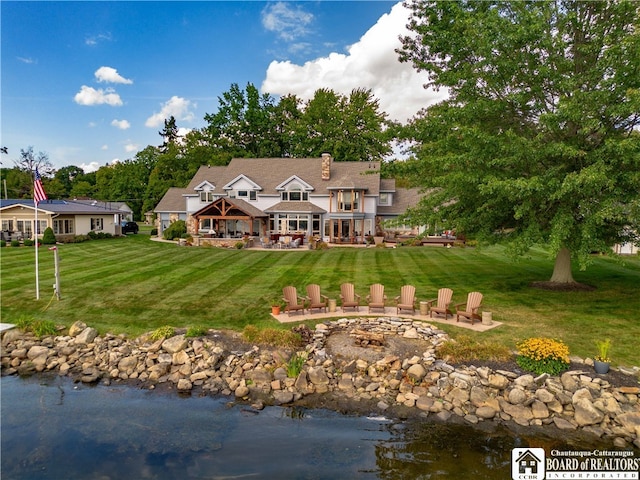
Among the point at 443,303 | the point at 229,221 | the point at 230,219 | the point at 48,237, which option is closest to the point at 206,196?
the point at 229,221

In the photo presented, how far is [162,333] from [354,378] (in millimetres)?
6567

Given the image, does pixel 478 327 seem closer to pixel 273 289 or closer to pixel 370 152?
pixel 273 289

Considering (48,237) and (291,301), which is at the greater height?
(48,237)

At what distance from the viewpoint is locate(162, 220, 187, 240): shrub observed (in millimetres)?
38656

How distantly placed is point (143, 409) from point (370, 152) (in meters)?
46.0

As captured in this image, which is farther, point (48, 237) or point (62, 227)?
point (62, 227)

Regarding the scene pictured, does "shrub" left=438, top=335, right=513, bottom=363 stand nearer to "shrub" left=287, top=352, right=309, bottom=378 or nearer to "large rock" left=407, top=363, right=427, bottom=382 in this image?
"large rock" left=407, top=363, right=427, bottom=382

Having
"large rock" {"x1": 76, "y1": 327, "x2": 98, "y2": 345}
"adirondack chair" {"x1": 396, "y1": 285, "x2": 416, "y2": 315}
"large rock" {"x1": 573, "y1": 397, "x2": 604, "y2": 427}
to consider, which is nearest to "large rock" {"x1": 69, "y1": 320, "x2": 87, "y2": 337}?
"large rock" {"x1": 76, "y1": 327, "x2": 98, "y2": 345}

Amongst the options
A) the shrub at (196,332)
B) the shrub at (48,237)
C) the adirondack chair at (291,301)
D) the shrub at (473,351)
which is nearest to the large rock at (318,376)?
the shrub at (473,351)

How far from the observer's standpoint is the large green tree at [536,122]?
12281mm

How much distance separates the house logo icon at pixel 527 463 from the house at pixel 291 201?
27118mm

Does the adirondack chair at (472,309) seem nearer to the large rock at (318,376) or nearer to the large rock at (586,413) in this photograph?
the large rock at (586,413)

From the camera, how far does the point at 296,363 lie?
1141cm

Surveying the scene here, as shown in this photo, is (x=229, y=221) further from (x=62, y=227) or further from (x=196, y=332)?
(x=196, y=332)
